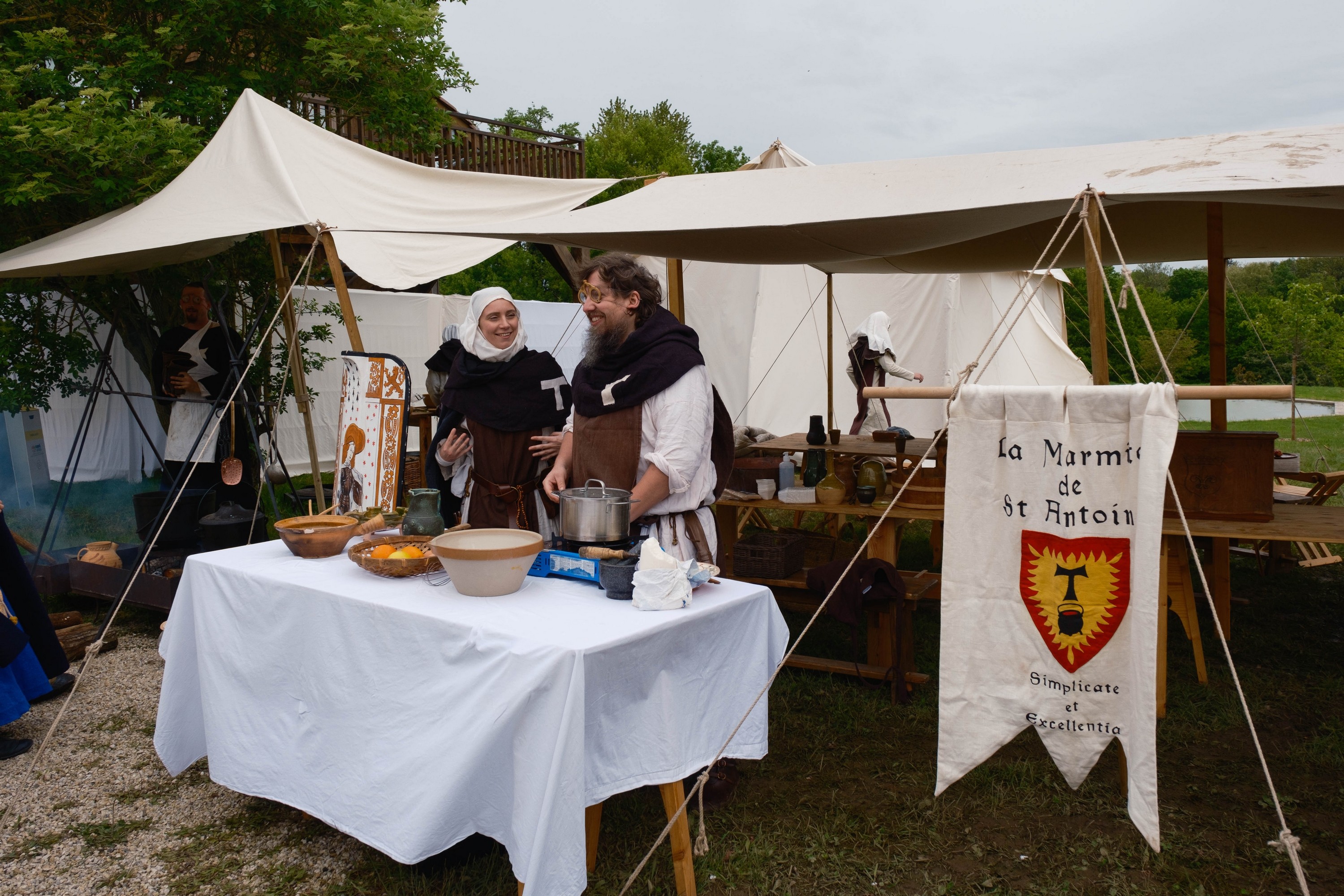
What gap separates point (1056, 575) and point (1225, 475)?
6.45 ft

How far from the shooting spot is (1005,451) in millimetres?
1838

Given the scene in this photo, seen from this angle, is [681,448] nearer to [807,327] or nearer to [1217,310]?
[1217,310]

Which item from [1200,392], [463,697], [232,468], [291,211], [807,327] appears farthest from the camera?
[807,327]

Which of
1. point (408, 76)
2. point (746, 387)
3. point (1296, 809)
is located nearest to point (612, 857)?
point (1296, 809)

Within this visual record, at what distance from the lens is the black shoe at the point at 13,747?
9.52ft

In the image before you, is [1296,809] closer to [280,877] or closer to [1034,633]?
[1034,633]

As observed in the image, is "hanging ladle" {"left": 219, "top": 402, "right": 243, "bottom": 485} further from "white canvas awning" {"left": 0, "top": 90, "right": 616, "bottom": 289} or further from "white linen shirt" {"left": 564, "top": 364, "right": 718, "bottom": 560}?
"white linen shirt" {"left": 564, "top": 364, "right": 718, "bottom": 560}

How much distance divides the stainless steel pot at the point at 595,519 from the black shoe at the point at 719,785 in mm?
759

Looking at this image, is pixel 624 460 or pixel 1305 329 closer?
pixel 624 460

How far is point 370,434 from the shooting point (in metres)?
3.24

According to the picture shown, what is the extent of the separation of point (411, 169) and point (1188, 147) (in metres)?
3.71

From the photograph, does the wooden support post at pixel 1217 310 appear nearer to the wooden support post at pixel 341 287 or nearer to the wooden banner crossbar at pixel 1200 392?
the wooden banner crossbar at pixel 1200 392

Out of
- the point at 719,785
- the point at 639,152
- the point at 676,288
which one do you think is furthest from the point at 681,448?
the point at 639,152

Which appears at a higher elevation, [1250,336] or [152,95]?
[152,95]
